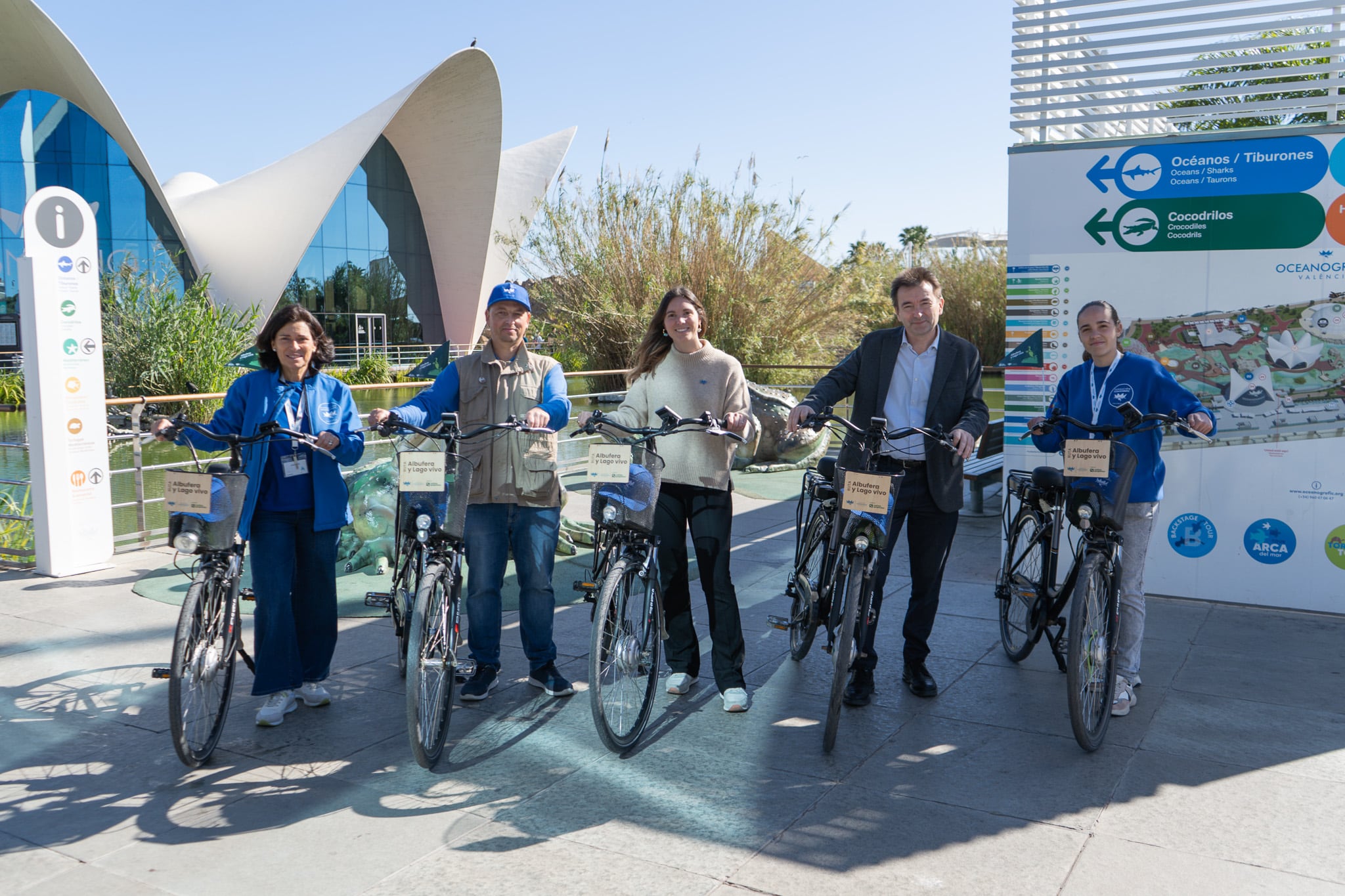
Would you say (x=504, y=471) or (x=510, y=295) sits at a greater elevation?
(x=510, y=295)

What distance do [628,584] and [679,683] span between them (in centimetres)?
85

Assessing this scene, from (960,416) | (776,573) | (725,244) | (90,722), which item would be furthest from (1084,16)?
(725,244)

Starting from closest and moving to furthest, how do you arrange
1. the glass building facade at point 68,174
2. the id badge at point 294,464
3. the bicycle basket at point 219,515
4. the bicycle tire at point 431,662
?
the bicycle tire at point 431,662, the bicycle basket at point 219,515, the id badge at point 294,464, the glass building facade at point 68,174

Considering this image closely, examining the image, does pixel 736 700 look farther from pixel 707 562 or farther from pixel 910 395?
pixel 910 395

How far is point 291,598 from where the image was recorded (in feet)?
14.2

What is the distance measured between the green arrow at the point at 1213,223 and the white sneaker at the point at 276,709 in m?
5.12

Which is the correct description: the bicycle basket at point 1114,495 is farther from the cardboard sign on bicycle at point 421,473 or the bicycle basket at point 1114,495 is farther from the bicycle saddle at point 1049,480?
the cardboard sign on bicycle at point 421,473

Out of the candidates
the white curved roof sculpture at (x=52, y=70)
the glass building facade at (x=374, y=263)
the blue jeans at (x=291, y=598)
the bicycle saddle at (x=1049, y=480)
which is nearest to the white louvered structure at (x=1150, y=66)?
the bicycle saddle at (x=1049, y=480)

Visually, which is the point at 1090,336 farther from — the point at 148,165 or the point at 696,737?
the point at 148,165

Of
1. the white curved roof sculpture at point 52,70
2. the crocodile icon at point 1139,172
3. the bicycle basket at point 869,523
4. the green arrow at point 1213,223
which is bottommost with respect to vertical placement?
the bicycle basket at point 869,523

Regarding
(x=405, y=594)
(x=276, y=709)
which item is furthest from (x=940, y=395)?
(x=276, y=709)

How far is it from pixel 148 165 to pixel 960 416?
115 ft

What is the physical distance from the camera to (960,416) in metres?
4.36

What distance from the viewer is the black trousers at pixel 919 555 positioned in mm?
4391
